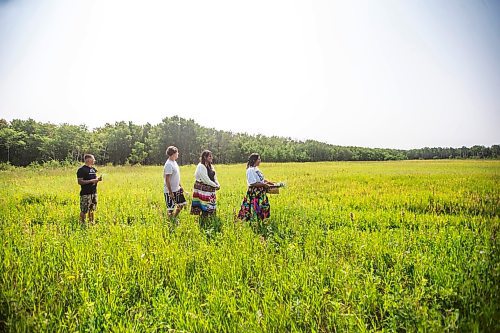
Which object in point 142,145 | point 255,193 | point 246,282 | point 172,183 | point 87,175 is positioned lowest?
point 246,282

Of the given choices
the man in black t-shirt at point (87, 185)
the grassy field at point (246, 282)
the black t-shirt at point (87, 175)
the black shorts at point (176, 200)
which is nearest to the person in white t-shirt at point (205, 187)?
the black shorts at point (176, 200)

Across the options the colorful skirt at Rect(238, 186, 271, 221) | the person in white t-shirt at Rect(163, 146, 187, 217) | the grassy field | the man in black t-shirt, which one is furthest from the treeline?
the grassy field

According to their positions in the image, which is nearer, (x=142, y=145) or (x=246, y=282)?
(x=246, y=282)

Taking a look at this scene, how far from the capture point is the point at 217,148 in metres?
82.1

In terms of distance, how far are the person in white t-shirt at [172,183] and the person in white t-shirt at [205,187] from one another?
448mm

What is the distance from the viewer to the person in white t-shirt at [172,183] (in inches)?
280

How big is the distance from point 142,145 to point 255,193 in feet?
228

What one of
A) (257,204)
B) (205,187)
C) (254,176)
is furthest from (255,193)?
(205,187)

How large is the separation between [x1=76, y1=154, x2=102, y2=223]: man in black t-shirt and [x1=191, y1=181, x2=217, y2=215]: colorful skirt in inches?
101

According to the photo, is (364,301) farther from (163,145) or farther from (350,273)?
(163,145)

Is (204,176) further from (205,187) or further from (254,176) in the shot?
(254,176)

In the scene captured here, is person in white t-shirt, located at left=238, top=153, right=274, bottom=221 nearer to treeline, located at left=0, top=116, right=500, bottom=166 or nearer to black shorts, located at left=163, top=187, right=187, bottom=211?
black shorts, located at left=163, top=187, right=187, bottom=211

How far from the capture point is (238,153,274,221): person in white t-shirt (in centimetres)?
700

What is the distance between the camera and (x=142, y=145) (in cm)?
7094
